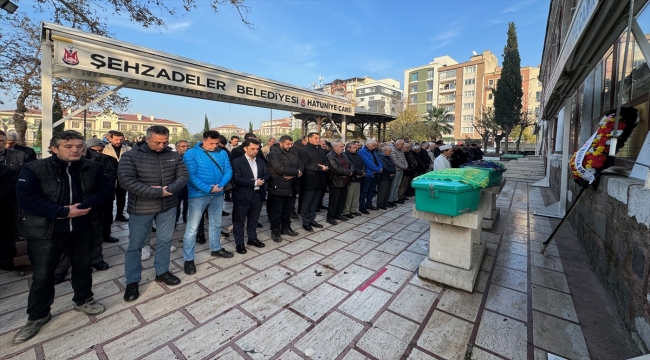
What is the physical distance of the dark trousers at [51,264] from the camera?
7.03ft

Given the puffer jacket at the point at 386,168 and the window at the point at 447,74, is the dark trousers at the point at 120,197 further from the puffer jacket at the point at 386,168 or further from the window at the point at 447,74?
the window at the point at 447,74

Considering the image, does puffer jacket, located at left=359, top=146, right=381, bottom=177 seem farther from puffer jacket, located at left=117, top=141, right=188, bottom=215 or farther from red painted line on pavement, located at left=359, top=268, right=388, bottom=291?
puffer jacket, located at left=117, top=141, right=188, bottom=215

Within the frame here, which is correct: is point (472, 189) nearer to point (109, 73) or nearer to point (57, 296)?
point (57, 296)

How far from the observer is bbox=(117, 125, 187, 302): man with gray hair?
2641mm

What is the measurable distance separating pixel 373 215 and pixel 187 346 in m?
4.53

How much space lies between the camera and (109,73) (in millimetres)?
4012

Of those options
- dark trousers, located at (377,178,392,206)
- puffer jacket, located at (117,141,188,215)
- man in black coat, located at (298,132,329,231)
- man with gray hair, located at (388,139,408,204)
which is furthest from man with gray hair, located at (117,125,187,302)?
man with gray hair, located at (388,139,408,204)

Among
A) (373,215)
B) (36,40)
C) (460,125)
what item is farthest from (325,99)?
(460,125)

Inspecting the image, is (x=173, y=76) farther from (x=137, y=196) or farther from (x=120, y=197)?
(x=137, y=196)

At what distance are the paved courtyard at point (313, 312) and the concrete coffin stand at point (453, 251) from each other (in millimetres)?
138

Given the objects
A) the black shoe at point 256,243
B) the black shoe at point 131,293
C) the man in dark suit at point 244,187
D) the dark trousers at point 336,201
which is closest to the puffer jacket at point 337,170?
the dark trousers at point 336,201

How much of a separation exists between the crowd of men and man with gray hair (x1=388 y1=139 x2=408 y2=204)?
1428mm

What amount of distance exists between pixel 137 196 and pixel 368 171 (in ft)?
14.1

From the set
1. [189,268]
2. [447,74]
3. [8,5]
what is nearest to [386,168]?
[189,268]
